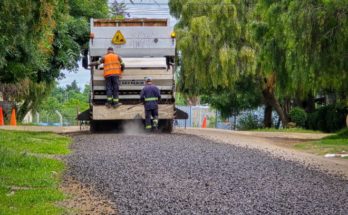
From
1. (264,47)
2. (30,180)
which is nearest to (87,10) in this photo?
(264,47)

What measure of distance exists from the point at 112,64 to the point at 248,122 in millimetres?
28374

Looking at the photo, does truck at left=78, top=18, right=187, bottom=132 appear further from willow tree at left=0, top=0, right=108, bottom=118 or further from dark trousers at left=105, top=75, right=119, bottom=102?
willow tree at left=0, top=0, right=108, bottom=118

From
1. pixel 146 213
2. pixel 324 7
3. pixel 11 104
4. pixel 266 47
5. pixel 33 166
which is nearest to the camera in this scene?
pixel 146 213

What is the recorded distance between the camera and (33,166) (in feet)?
41.4

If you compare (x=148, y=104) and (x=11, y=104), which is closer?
(x=148, y=104)

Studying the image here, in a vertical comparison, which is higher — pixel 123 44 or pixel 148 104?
pixel 123 44

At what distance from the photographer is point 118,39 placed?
73.2ft

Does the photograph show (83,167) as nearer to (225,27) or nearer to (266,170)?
(266,170)

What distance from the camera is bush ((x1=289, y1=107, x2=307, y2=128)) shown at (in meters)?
38.9

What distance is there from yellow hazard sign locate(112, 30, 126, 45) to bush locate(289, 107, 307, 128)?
1903 centimetres

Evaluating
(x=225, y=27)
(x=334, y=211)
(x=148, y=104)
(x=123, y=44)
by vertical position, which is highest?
(x=225, y=27)

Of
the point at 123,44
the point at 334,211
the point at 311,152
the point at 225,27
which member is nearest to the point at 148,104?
the point at 123,44

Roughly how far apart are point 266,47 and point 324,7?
497 cm

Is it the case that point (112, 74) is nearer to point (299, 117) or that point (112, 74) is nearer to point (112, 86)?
point (112, 86)
